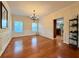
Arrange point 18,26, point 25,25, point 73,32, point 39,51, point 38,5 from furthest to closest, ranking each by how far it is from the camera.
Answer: point 25,25, point 18,26, point 38,5, point 73,32, point 39,51

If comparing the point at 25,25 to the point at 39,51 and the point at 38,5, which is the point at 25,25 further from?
the point at 39,51

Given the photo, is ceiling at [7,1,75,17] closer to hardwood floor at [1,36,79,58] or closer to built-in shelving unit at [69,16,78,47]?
built-in shelving unit at [69,16,78,47]

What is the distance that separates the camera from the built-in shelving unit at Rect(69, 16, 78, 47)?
5.81 meters

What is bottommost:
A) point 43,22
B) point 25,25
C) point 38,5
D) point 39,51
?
point 39,51

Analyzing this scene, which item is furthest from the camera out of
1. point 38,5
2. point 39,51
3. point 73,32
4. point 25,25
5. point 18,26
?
point 25,25

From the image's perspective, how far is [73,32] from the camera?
5938 mm

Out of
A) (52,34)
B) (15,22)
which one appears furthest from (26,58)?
(15,22)

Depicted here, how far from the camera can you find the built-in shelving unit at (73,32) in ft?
19.1

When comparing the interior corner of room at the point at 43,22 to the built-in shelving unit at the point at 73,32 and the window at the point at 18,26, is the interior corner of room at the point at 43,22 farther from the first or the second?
the built-in shelving unit at the point at 73,32

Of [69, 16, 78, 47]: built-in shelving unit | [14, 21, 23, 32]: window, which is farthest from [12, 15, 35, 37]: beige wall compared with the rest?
[69, 16, 78, 47]: built-in shelving unit

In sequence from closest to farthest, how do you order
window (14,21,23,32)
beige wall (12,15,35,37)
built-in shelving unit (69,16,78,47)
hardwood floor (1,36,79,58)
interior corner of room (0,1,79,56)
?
hardwood floor (1,36,79,58), built-in shelving unit (69,16,78,47), interior corner of room (0,1,79,56), window (14,21,23,32), beige wall (12,15,35,37)

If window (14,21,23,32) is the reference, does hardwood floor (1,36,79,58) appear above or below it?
below

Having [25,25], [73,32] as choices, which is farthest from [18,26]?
[73,32]

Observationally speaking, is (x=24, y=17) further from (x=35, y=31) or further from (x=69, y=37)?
(x=69, y=37)
